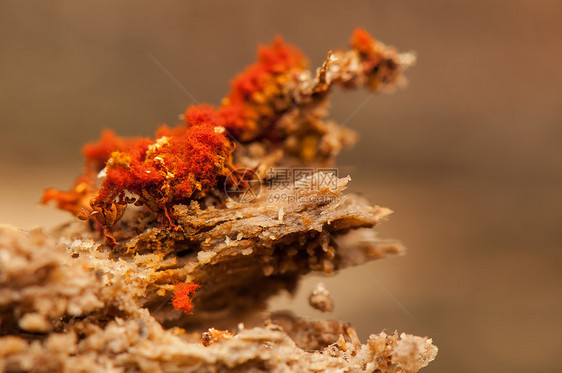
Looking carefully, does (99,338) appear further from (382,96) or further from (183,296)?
(382,96)

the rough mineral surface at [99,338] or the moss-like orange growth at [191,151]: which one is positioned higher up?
the moss-like orange growth at [191,151]

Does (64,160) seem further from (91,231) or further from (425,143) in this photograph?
(425,143)

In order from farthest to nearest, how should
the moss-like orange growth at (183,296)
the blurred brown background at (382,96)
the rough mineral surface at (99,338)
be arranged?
the blurred brown background at (382,96) → the moss-like orange growth at (183,296) → the rough mineral surface at (99,338)

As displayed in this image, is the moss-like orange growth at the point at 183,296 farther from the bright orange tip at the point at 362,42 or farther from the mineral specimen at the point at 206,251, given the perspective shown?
the bright orange tip at the point at 362,42

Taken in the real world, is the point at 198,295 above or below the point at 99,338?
above

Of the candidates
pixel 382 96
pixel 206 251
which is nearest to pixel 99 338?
pixel 206 251

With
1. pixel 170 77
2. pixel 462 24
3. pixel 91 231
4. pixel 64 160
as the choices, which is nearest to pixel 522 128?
pixel 462 24

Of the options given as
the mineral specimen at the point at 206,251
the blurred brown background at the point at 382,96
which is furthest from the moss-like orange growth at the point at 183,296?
the blurred brown background at the point at 382,96
